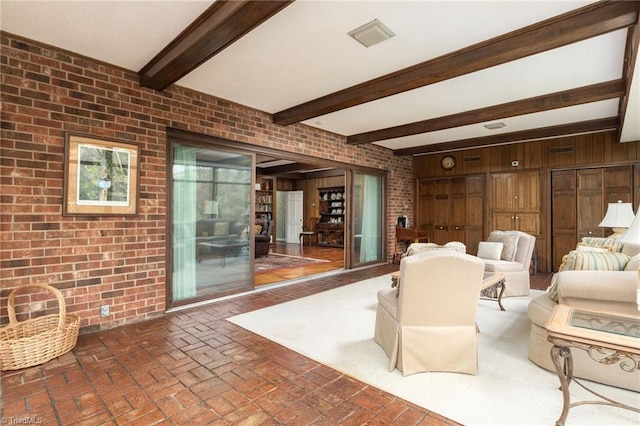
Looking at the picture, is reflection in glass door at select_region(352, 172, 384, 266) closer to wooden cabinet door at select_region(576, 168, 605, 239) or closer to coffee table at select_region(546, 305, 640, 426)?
wooden cabinet door at select_region(576, 168, 605, 239)

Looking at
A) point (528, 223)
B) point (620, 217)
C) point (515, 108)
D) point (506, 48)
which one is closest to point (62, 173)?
point (506, 48)

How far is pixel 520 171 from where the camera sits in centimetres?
655

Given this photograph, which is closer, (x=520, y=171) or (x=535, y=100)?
(x=535, y=100)

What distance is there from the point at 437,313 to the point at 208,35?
265 centimetres

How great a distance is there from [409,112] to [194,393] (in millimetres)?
4288

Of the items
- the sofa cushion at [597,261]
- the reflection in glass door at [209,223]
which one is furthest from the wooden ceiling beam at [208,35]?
the sofa cushion at [597,261]

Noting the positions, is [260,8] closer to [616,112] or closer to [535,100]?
[535,100]

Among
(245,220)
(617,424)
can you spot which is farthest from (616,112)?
(245,220)

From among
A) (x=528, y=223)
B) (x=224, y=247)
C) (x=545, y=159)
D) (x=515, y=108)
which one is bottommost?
(x=224, y=247)

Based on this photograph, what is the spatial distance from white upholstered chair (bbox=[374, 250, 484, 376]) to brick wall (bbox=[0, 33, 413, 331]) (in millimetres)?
2711

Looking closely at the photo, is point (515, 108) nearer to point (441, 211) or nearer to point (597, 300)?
point (597, 300)

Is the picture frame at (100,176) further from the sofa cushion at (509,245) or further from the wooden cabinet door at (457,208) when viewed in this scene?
the wooden cabinet door at (457,208)

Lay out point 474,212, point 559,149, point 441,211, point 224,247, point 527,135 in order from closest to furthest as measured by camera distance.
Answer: point 224,247
point 527,135
point 559,149
point 474,212
point 441,211

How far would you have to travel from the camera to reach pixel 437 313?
2.27 m
